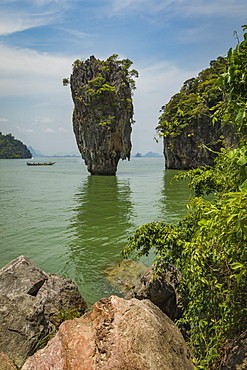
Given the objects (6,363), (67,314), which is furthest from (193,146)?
(6,363)

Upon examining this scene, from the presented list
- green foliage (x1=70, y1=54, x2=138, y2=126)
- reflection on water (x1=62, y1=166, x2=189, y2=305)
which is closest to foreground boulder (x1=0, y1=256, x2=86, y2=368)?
reflection on water (x1=62, y1=166, x2=189, y2=305)

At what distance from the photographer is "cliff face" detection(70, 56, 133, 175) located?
40469 mm

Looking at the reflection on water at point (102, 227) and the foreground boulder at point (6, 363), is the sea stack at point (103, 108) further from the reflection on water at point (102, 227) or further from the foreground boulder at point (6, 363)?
the foreground boulder at point (6, 363)

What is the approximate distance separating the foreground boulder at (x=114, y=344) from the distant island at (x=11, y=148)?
531 ft

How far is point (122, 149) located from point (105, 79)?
11666 mm

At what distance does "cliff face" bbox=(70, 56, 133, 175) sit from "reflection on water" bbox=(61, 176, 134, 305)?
22856 mm

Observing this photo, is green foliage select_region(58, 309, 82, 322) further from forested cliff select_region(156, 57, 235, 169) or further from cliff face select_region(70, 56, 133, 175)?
forested cliff select_region(156, 57, 235, 169)

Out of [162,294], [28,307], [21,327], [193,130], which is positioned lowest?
[162,294]

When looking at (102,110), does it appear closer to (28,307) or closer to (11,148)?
(28,307)

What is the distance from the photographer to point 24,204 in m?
19.2

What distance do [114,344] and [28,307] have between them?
→ 1972 mm

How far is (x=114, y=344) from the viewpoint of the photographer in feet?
8.23

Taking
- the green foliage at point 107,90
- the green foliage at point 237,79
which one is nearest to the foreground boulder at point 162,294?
the green foliage at point 237,79

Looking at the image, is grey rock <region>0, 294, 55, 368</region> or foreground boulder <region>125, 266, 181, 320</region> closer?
grey rock <region>0, 294, 55, 368</region>
